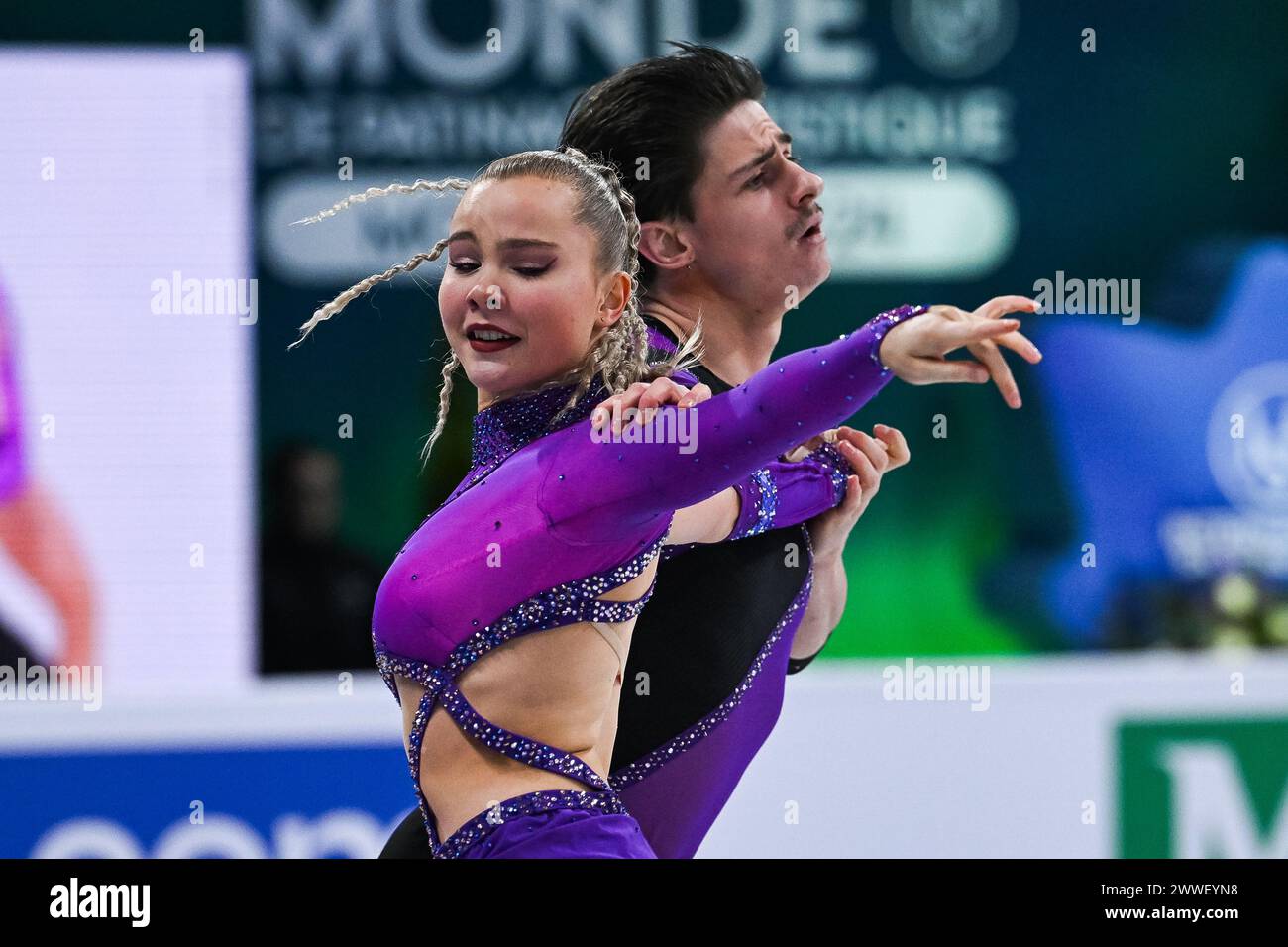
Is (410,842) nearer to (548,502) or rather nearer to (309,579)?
(548,502)

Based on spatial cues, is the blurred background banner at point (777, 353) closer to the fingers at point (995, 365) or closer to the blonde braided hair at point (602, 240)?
the blonde braided hair at point (602, 240)

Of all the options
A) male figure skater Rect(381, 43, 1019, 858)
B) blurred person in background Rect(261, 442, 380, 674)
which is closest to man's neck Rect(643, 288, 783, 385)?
male figure skater Rect(381, 43, 1019, 858)

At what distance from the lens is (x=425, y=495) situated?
498 centimetres

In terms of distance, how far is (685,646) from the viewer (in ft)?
8.23

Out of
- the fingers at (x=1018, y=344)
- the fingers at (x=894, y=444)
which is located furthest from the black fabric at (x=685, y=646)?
the fingers at (x=1018, y=344)

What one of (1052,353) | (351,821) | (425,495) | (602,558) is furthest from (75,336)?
(602,558)

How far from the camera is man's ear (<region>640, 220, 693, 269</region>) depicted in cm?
266

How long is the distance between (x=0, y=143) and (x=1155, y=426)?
11.3ft

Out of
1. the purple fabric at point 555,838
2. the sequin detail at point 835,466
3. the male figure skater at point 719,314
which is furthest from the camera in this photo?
the sequin detail at point 835,466

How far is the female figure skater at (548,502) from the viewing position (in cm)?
191

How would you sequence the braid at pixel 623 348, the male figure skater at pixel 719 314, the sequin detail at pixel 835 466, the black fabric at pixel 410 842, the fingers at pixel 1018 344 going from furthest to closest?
1. the sequin detail at pixel 835 466
2. the male figure skater at pixel 719 314
3. the black fabric at pixel 410 842
4. the braid at pixel 623 348
5. the fingers at pixel 1018 344

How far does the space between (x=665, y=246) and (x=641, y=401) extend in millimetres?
799

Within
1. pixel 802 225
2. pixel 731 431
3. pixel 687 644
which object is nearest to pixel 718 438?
pixel 731 431

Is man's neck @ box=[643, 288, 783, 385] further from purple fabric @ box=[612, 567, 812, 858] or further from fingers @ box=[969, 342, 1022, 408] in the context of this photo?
fingers @ box=[969, 342, 1022, 408]
